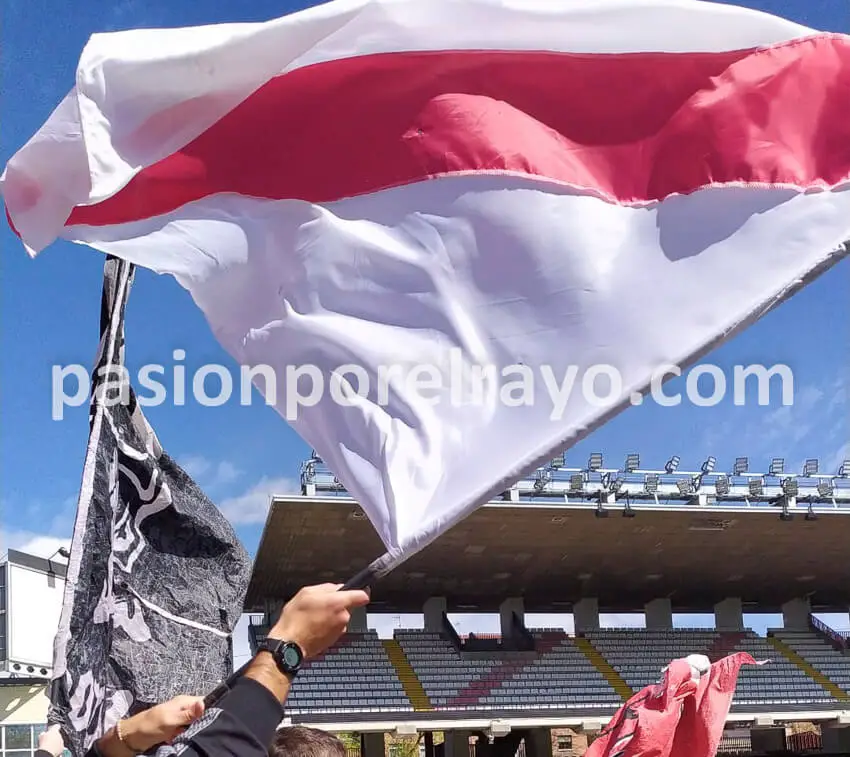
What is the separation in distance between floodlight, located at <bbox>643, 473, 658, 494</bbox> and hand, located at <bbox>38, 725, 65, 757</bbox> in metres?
19.1

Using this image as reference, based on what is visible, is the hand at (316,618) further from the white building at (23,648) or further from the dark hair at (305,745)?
the white building at (23,648)

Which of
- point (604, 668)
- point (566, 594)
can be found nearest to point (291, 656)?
point (604, 668)

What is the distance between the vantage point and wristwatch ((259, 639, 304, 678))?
54.7 inches

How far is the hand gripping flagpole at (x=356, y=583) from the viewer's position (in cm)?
150

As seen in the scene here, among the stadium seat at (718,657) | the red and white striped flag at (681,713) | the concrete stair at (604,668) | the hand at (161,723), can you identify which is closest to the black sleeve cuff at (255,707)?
the hand at (161,723)

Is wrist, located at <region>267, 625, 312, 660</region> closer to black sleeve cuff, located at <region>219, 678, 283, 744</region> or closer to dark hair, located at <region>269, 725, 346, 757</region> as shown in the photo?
black sleeve cuff, located at <region>219, 678, 283, 744</region>

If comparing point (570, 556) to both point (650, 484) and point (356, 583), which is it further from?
point (356, 583)

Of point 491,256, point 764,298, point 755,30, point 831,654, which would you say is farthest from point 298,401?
point 831,654

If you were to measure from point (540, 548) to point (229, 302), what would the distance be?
1966cm

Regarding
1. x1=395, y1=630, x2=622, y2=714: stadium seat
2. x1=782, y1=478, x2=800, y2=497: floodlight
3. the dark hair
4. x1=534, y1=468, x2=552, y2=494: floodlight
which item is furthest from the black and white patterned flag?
x1=782, y1=478, x2=800, y2=497: floodlight

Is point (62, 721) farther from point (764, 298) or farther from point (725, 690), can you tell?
point (725, 690)

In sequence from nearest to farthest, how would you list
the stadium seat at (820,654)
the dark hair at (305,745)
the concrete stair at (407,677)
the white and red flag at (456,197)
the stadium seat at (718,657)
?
the dark hair at (305,745) < the white and red flag at (456,197) < the concrete stair at (407,677) < the stadium seat at (718,657) < the stadium seat at (820,654)

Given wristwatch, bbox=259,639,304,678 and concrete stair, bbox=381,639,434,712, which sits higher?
wristwatch, bbox=259,639,304,678

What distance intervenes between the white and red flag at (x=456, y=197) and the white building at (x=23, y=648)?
50.4 ft
